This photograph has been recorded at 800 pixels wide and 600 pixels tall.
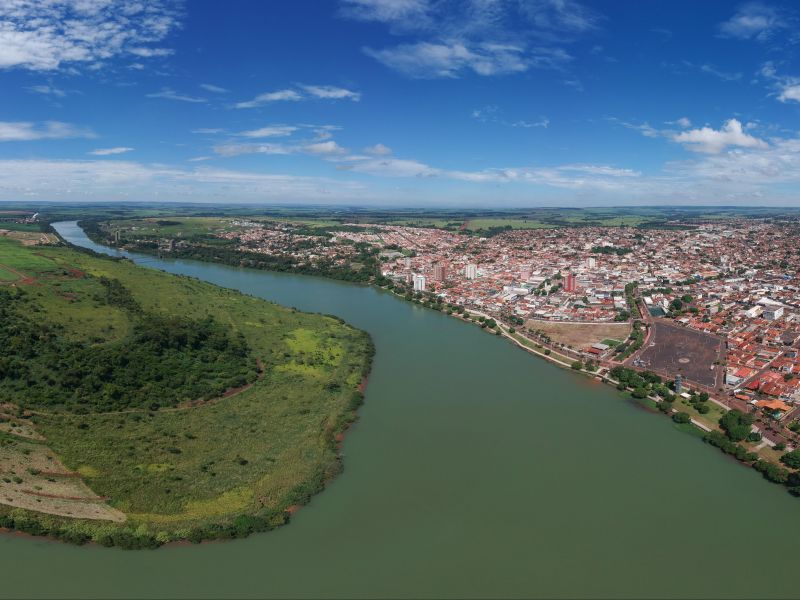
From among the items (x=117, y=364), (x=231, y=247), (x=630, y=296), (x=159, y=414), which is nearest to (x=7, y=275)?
(x=117, y=364)

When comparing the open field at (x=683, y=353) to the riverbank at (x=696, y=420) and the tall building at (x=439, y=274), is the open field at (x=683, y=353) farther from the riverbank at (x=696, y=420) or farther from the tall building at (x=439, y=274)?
the tall building at (x=439, y=274)

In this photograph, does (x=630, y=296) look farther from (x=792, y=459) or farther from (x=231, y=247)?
(x=231, y=247)

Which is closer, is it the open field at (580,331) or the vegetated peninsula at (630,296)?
the vegetated peninsula at (630,296)

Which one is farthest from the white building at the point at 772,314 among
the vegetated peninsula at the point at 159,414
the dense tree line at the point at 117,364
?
the dense tree line at the point at 117,364

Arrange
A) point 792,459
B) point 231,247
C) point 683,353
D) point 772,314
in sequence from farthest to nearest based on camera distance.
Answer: point 231,247 < point 772,314 < point 683,353 < point 792,459

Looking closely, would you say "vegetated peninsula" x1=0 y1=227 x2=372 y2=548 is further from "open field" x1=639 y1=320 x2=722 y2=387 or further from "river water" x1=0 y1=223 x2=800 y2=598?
"open field" x1=639 y1=320 x2=722 y2=387

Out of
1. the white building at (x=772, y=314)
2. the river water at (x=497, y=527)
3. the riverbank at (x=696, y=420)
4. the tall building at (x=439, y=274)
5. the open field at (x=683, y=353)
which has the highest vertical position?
the tall building at (x=439, y=274)

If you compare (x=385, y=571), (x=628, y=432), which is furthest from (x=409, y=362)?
(x=385, y=571)
